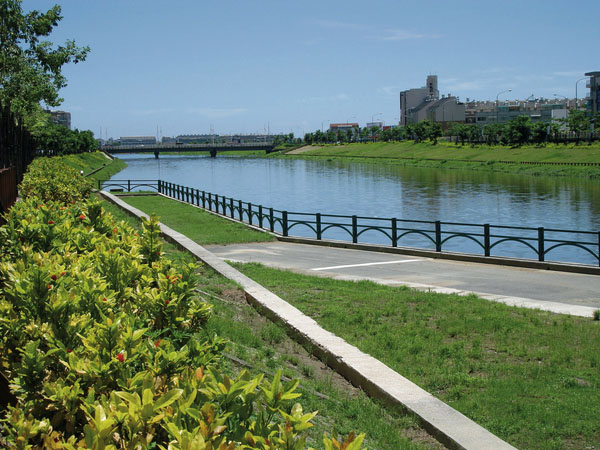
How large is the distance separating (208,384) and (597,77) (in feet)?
453

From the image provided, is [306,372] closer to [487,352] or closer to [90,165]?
[487,352]

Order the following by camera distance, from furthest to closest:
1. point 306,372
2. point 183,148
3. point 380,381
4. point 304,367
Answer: point 183,148 < point 304,367 < point 306,372 < point 380,381

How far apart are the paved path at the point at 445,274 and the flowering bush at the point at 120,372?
7739 millimetres

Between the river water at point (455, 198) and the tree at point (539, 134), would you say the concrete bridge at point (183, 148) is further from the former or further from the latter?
the river water at point (455, 198)

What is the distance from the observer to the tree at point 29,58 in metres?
26.4

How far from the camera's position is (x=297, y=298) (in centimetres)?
1111

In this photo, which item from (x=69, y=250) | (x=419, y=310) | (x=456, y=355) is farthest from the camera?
(x=419, y=310)

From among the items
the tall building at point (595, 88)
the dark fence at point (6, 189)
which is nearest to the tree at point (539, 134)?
the tall building at point (595, 88)

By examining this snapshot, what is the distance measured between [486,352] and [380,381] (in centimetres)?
226

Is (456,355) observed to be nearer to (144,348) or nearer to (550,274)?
(144,348)

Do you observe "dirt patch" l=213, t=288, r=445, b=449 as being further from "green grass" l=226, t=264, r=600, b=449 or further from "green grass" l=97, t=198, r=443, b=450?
"green grass" l=226, t=264, r=600, b=449

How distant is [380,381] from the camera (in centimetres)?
657

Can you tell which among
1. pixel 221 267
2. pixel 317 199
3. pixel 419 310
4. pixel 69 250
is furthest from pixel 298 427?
pixel 317 199

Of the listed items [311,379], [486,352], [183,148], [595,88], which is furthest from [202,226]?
[183,148]
